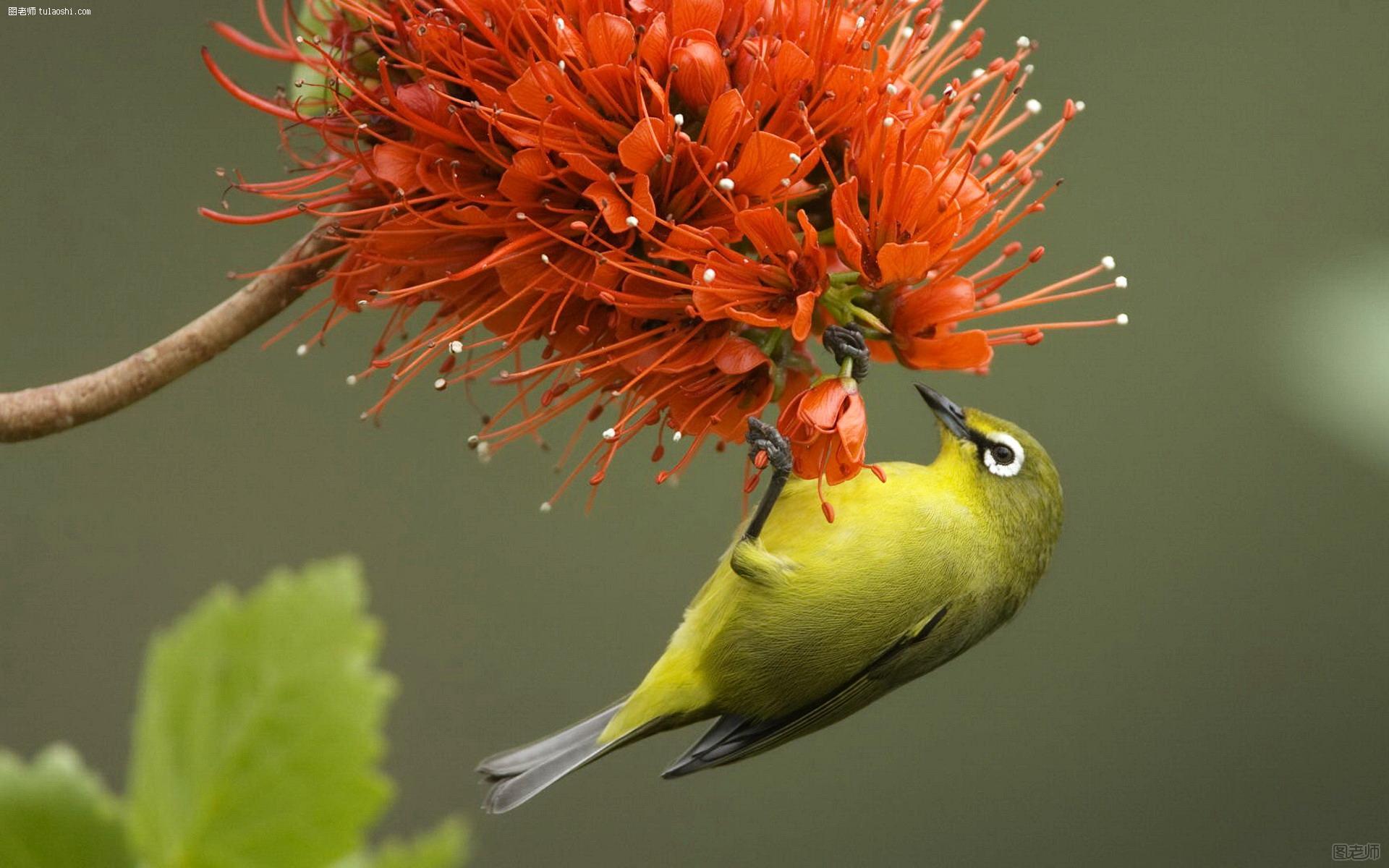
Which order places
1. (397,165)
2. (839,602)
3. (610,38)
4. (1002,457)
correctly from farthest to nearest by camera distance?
(1002,457) → (839,602) → (397,165) → (610,38)

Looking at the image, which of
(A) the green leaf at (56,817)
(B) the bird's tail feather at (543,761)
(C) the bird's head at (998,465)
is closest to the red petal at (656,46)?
(C) the bird's head at (998,465)

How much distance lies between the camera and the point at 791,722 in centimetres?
268

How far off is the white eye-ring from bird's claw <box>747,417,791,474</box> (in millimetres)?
751

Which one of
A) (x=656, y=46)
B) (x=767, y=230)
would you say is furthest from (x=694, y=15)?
(x=767, y=230)

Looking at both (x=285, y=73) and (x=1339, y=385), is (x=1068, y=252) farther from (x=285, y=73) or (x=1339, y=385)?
(x=1339, y=385)

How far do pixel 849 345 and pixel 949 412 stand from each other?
88cm

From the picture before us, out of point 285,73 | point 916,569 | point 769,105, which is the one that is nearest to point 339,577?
point 769,105

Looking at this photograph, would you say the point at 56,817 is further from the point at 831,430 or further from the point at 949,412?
the point at 949,412

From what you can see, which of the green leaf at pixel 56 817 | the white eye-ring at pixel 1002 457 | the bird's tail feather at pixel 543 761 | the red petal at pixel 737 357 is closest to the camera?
the green leaf at pixel 56 817

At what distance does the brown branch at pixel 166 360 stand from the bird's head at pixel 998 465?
128cm

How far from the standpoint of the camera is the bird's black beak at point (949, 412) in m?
2.75

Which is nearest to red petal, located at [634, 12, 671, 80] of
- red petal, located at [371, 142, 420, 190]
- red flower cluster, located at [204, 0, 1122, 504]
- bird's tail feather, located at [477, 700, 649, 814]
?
red flower cluster, located at [204, 0, 1122, 504]

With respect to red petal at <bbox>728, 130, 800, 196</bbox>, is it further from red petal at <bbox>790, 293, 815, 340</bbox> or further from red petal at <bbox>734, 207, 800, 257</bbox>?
red petal at <bbox>790, 293, 815, 340</bbox>

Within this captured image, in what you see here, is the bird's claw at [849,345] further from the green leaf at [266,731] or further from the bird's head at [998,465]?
the green leaf at [266,731]
